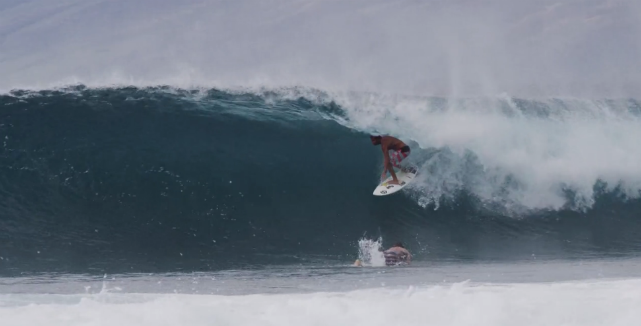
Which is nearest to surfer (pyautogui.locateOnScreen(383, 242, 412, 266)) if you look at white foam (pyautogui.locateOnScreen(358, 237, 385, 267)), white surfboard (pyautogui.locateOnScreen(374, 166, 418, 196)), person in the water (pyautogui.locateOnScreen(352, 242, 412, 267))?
person in the water (pyautogui.locateOnScreen(352, 242, 412, 267))

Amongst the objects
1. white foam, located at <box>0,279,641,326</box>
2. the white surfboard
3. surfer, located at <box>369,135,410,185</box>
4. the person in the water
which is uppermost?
surfer, located at <box>369,135,410,185</box>

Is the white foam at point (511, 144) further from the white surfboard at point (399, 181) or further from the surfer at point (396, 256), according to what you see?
the surfer at point (396, 256)

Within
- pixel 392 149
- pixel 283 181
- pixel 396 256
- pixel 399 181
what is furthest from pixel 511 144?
pixel 396 256

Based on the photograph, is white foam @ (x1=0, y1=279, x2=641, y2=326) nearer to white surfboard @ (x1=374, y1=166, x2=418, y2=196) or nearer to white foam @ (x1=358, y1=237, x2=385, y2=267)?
white foam @ (x1=358, y1=237, x2=385, y2=267)

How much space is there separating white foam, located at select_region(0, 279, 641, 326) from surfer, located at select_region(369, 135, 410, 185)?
4719mm

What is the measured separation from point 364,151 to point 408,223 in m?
2.37

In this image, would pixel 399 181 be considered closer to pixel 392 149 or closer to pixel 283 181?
pixel 392 149

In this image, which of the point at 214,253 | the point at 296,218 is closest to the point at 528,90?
the point at 296,218

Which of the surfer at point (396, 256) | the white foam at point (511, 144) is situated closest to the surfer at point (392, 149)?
the white foam at point (511, 144)

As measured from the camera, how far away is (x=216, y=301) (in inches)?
280

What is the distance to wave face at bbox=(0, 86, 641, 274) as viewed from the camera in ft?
37.7

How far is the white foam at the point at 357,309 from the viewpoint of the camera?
655 centimetres

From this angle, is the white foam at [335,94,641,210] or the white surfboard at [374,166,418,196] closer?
the white surfboard at [374,166,418,196]

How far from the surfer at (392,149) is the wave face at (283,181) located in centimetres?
60
